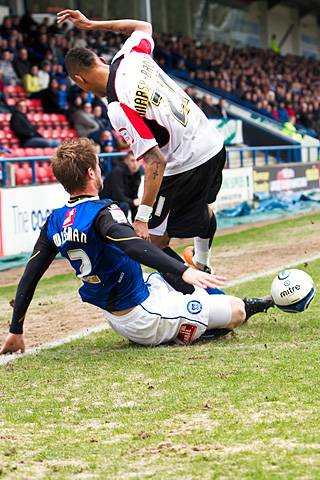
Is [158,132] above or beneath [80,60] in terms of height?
beneath

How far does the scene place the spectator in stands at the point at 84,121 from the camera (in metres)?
19.5

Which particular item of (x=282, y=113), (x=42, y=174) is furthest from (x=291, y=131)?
(x=42, y=174)

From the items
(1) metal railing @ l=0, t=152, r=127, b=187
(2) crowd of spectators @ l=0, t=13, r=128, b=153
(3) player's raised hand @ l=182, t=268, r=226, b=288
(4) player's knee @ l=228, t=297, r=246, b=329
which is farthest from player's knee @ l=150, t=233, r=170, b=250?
(2) crowd of spectators @ l=0, t=13, r=128, b=153

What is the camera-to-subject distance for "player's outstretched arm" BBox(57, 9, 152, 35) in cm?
654

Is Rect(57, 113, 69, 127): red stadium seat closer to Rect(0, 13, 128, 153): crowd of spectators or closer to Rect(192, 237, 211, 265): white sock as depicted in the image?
Rect(0, 13, 128, 153): crowd of spectators

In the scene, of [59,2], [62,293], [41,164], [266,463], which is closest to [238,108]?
[59,2]

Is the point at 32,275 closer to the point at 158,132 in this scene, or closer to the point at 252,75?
the point at 158,132

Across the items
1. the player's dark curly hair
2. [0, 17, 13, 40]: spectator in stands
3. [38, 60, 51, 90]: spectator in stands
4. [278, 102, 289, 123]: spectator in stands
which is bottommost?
[278, 102, 289, 123]: spectator in stands

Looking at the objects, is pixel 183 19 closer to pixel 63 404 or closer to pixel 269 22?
pixel 269 22

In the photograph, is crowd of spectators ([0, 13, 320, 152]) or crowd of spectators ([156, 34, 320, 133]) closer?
crowd of spectators ([0, 13, 320, 152])

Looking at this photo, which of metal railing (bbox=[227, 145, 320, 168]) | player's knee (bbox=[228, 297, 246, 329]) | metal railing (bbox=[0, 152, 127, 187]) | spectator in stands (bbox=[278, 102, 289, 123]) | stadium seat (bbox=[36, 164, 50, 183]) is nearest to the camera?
player's knee (bbox=[228, 297, 246, 329])

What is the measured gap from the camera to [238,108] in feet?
97.7

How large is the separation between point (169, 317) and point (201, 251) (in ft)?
5.81

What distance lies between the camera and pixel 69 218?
539 centimetres
